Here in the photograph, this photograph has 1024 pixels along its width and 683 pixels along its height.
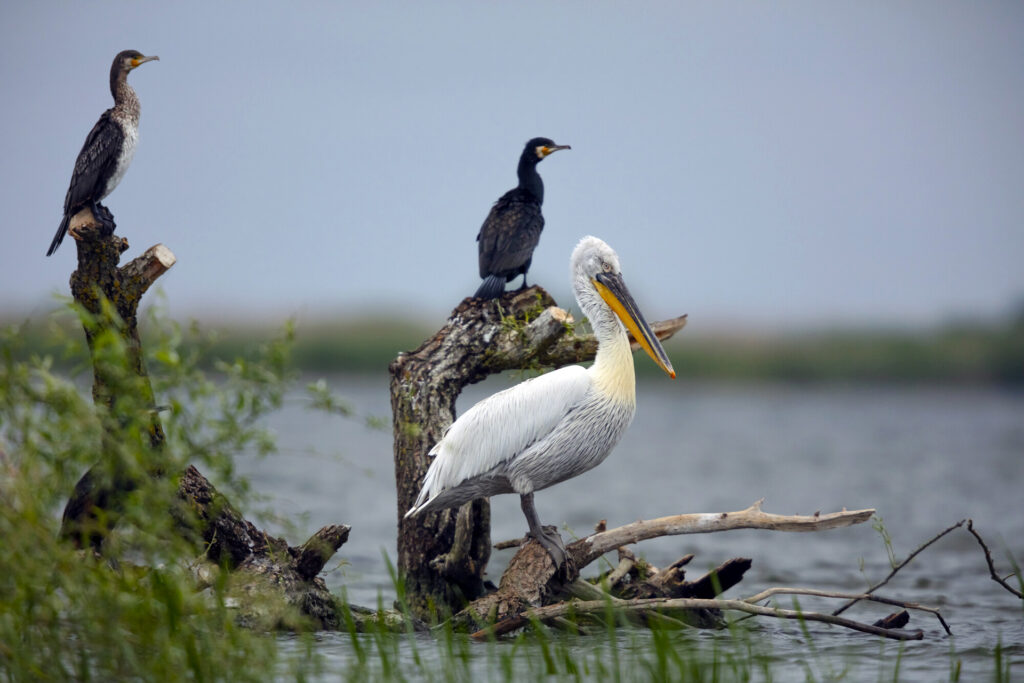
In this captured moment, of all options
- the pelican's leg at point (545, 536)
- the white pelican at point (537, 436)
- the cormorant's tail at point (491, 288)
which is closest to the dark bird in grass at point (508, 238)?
the cormorant's tail at point (491, 288)

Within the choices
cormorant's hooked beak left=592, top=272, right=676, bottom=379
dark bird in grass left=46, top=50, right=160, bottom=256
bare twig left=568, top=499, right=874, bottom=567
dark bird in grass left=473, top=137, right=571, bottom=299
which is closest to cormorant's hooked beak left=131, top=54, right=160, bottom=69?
dark bird in grass left=46, top=50, right=160, bottom=256

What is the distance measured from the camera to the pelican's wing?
199 inches

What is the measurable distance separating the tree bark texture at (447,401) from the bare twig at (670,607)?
721 millimetres

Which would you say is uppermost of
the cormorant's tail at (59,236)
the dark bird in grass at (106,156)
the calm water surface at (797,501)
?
the dark bird in grass at (106,156)

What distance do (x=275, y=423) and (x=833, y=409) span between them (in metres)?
24.3

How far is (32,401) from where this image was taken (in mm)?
2850

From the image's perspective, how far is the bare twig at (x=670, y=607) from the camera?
467 centimetres

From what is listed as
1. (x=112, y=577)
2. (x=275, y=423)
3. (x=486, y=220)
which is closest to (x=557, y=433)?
(x=486, y=220)

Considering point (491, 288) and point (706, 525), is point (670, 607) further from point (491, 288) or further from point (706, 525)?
point (491, 288)

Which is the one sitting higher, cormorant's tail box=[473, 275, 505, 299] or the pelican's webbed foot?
cormorant's tail box=[473, 275, 505, 299]

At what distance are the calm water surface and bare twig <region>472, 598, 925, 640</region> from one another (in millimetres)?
182

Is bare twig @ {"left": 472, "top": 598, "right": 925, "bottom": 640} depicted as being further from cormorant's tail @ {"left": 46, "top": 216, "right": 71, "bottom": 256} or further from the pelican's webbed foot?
cormorant's tail @ {"left": 46, "top": 216, "right": 71, "bottom": 256}

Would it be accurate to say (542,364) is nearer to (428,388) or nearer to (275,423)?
(428,388)

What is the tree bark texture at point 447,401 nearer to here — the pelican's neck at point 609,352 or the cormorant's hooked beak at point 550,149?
the pelican's neck at point 609,352
